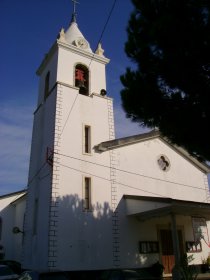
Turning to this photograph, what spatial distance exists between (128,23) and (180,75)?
262cm

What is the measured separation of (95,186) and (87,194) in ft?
1.99

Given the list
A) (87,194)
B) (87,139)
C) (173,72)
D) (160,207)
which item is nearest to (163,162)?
(87,139)

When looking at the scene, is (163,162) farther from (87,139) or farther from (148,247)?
(148,247)

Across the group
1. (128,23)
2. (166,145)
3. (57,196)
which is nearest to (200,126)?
(128,23)

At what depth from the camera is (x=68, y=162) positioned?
56.2 ft

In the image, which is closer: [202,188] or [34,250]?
[34,250]

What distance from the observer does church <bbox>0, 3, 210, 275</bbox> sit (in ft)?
52.1

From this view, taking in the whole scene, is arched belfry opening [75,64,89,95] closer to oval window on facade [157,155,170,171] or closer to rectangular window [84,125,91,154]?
rectangular window [84,125,91,154]

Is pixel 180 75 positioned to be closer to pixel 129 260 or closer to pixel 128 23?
pixel 128 23

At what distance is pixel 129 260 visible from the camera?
1688cm

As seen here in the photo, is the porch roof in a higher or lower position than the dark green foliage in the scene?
lower

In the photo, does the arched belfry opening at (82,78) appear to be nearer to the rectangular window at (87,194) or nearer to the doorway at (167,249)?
the rectangular window at (87,194)

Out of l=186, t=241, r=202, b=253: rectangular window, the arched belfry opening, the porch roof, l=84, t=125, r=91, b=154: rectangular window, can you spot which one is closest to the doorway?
l=186, t=241, r=202, b=253: rectangular window

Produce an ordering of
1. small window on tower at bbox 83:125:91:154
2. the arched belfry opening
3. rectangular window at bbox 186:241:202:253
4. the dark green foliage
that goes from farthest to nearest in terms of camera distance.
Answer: the arched belfry opening, rectangular window at bbox 186:241:202:253, small window on tower at bbox 83:125:91:154, the dark green foliage
